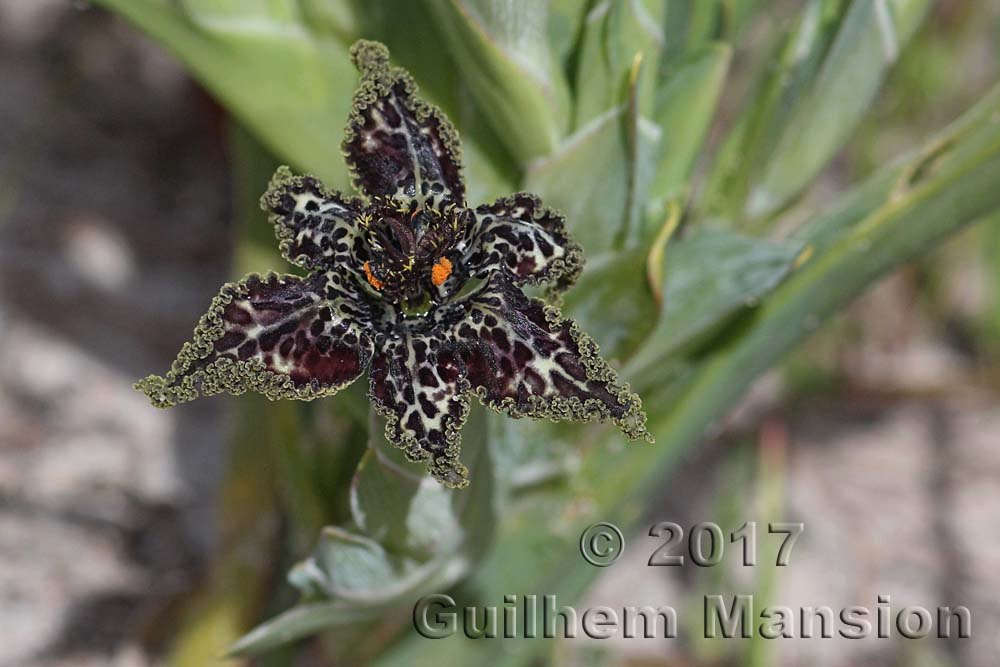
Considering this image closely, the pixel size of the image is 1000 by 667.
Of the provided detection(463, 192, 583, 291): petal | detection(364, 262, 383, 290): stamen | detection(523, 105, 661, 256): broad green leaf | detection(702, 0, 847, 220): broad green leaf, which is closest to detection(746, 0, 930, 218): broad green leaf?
detection(702, 0, 847, 220): broad green leaf

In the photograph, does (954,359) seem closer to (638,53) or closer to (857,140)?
(857,140)

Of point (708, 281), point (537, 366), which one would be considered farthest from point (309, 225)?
point (708, 281)

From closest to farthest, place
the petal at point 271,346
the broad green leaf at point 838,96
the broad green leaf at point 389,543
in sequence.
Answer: the petal at point 271,346
the broad green leaf at point 389,543
the broad green leaf at point 838,96

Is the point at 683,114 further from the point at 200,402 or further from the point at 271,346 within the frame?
the point at 200,402

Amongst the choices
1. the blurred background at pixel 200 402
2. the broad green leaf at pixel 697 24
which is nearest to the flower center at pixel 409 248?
the broad green leaf at pixel 697 24

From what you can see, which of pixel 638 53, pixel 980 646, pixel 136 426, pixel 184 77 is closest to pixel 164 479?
pixel 136 426

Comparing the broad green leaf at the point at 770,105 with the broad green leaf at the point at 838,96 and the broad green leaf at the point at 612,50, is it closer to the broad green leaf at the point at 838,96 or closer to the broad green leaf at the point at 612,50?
the broad green leaf at the point at 838,96

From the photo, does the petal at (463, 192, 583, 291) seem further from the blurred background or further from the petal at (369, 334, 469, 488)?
the blurred background
